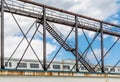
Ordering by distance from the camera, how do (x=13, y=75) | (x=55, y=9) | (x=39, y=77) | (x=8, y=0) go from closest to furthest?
(x=13, y=75) → (x=39, y=77) → (x=8, y=0) → (x=55, y=9)

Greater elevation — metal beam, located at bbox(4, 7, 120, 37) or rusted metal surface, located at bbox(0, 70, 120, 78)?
metal beam, located at bbox(4, 7, 120, 37)

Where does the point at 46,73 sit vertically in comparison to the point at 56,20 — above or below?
below

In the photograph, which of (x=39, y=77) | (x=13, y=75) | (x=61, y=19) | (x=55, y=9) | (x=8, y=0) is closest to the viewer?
(x=13, y=75)

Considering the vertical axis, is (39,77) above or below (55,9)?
below

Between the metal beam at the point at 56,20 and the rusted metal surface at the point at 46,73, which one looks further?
the metal beam at the point at 56,20

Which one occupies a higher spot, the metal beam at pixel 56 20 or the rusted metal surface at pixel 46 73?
the metal beam at pixel 56 20

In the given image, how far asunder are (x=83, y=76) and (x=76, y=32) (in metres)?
6.05

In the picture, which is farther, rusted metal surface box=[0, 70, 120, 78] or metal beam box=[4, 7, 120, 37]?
metal beam box=[4, 7, 120, 37]

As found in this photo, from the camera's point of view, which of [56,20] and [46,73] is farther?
[56,20]

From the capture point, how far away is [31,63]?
49.6m

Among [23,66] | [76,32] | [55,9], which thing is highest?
[55,9]

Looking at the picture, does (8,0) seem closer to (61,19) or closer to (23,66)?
(61,19)

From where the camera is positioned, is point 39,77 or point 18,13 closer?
point 39,77

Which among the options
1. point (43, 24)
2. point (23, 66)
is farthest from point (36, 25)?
point (23, 66)
